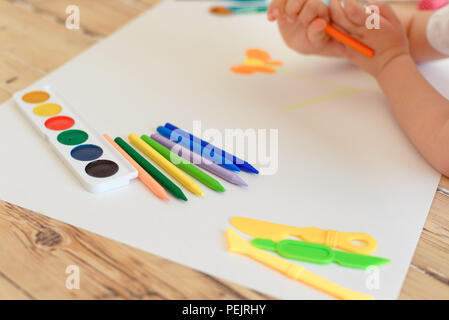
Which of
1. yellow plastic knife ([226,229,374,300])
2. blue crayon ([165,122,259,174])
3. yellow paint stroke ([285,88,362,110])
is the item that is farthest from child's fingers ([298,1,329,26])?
yellow plastic knife ([226,229,374,300])

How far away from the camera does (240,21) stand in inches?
36.5

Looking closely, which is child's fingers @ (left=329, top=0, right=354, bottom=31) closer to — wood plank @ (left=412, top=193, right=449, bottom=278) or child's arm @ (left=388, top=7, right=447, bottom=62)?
child's arm @ (left=388, top=7, right=447, bottom=62)

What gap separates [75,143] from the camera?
60 cm

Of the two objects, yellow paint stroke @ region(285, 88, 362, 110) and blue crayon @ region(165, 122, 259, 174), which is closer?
blue crayon @ region(165, 122, 259, 174)

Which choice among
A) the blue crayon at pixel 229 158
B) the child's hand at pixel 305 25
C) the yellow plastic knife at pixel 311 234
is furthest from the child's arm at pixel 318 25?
the yellow plastic knife at pixel 311 234

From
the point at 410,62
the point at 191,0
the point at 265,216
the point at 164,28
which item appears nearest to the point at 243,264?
the point at 265,216

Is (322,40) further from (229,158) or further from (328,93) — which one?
(229,158)

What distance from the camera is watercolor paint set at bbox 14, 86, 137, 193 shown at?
558mm

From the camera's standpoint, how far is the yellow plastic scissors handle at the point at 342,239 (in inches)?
20.0

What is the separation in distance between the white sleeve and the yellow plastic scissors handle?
393 mm

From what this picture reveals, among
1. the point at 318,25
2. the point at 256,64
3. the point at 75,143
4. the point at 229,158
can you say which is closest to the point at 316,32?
the point at 318,25

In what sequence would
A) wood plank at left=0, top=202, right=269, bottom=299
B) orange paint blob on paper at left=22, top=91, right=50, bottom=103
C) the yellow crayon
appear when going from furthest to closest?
orange paint blob on paper at left=22, top=91, right=50, bottom=103 → the yellow crayon → wood plank at left=0, top=202, right=269, bottom=299

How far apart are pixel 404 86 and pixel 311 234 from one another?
0.93 ft

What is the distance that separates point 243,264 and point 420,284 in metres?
0.16
